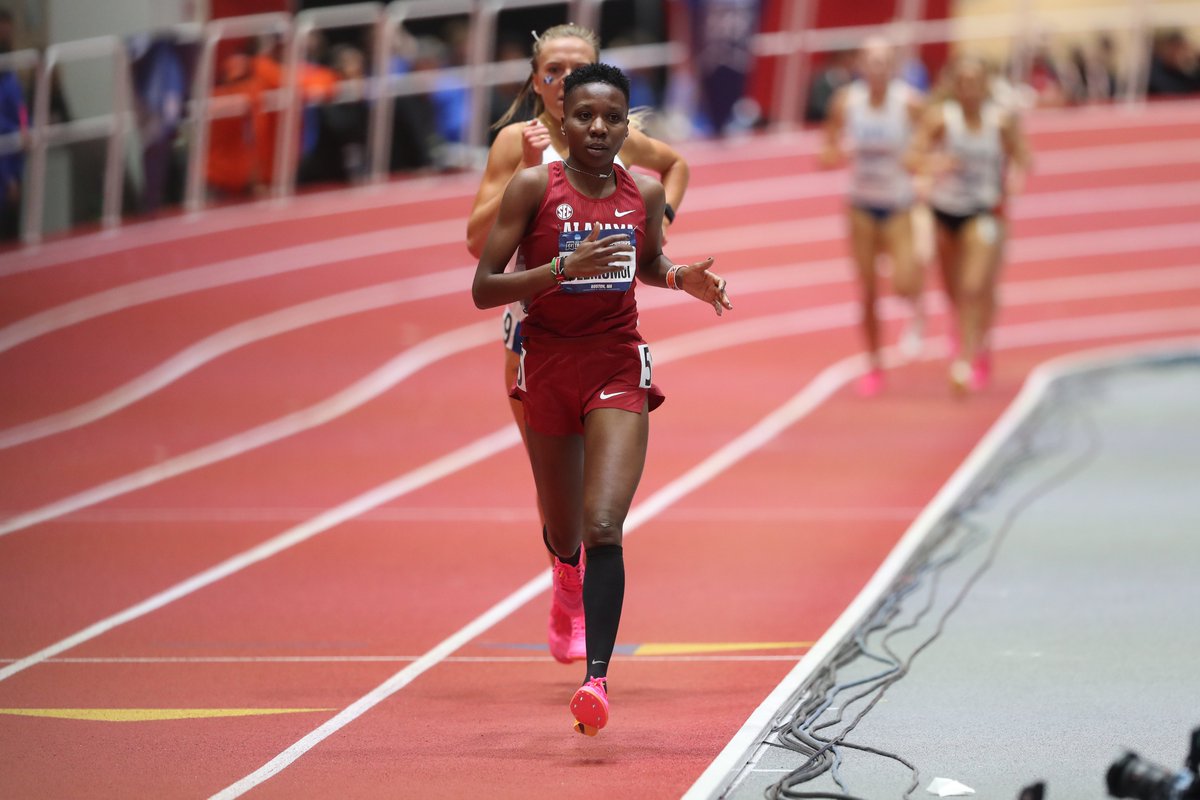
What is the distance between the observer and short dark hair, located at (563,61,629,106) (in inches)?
234

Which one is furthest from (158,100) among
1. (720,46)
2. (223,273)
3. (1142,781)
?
(1142,781)

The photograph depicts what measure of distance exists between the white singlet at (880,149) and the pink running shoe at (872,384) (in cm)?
131

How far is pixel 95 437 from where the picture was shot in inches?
521

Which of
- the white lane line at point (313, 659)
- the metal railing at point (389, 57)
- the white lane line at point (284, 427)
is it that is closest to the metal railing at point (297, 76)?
the metal railing at point (389, 57)

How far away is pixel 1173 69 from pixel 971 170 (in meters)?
11.7

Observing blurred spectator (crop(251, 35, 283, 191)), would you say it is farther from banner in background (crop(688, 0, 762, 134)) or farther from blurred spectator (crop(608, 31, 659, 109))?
banner in background (crop(688, 0, 762, 134))

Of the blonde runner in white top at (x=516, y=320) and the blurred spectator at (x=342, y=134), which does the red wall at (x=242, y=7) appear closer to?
the blurred spectator at (x=342, y=134)

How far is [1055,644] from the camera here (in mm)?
7258

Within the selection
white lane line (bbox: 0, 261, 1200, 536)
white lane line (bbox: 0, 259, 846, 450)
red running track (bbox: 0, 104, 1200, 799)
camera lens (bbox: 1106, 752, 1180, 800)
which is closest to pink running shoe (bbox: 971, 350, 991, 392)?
red running track (bbox: 0, 104, 1200, 799)

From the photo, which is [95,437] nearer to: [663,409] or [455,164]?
[663,409]

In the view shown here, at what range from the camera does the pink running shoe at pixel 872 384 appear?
1523 cm

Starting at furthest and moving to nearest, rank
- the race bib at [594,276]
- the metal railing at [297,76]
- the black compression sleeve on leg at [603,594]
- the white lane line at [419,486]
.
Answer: the metal railing at [297,76] < the white lane line at [419,486] < the race bib at [594,276] < the black compression sleeve on leg at [603,594]

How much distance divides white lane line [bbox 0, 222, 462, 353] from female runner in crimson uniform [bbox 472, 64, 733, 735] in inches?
351

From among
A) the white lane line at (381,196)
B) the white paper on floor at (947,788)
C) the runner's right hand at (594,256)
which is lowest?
the white lane line at (381,196)
